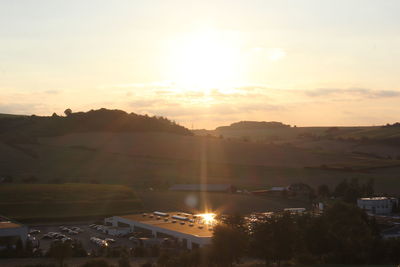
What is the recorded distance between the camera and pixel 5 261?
3600cm

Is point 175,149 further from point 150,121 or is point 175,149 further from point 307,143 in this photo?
point 307,143

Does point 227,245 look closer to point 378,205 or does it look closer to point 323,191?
point 378,205

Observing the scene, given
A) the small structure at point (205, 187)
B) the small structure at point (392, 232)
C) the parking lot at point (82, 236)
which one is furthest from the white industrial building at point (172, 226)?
the small structure at point (205, 187)

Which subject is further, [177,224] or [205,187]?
[205,187]

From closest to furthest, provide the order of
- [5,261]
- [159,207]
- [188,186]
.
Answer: [5,261]
[159,207]
[188,186]

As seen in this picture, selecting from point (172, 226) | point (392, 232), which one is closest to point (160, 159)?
point (172, 226)

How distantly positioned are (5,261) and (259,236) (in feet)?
49.8

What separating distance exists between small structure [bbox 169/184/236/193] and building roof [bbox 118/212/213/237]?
17231 millimetres

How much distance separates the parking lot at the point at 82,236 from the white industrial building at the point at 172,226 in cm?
235

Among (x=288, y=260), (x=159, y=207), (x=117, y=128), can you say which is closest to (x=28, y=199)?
(x=159, y=207)

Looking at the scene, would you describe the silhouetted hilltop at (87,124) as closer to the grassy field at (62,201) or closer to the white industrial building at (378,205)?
the grassy field at (62,201)

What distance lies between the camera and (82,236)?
47.7m

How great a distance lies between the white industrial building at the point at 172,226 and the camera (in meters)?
42.6

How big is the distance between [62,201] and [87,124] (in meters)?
68.0
